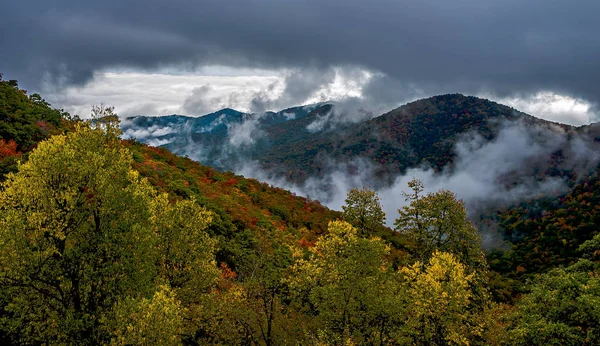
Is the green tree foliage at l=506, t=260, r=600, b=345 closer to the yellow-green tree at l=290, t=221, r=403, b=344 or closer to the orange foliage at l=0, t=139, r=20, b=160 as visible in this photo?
the yellow-green tree at l=290, t=221, r=403, b=344

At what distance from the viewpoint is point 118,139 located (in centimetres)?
1944

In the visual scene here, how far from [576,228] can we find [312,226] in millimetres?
117927

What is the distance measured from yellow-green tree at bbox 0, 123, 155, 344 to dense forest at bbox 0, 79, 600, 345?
0.19 feet

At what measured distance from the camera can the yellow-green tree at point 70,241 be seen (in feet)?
50.8

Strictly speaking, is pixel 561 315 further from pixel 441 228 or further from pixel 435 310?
pixel 435 310

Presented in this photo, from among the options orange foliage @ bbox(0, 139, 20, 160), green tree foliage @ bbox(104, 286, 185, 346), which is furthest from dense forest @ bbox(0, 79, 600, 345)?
orange foliage @ bbox(0, 139, 20, 160)

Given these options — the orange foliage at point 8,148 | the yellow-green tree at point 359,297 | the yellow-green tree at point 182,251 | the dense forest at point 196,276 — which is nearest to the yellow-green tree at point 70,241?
the dense forest at point 196,276

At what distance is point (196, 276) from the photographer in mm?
21672

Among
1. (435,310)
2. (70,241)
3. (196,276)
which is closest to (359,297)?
(435,310)

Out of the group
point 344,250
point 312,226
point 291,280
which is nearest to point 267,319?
→ point 291,280

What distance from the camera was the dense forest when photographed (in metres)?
15.7

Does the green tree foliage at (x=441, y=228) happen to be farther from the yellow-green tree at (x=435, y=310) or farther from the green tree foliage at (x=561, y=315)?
the yellow-green tree at (x=435, y=310)

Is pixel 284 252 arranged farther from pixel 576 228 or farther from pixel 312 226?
pixel 576 228

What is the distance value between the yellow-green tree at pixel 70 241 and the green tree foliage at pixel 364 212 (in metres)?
18.0
